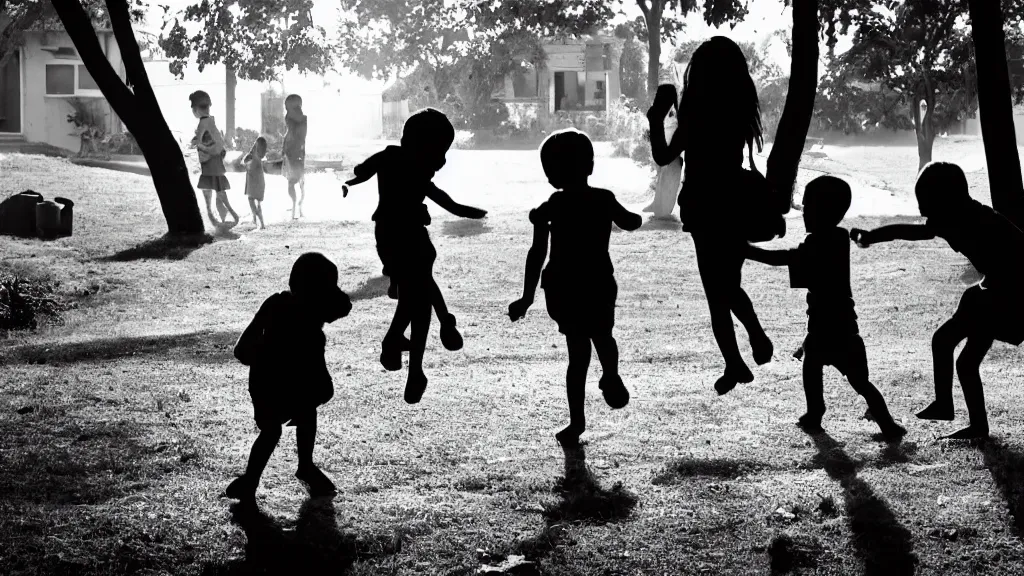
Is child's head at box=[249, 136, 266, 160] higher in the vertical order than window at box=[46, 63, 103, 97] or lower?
lower

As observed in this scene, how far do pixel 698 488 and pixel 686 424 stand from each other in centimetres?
172

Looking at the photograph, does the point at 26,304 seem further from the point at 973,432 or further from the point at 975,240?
the point at 975,240

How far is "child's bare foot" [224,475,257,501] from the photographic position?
5.48 m

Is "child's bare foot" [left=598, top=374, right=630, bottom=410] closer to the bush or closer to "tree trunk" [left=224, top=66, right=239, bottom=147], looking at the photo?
the bush

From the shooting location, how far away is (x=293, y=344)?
5.16 metres

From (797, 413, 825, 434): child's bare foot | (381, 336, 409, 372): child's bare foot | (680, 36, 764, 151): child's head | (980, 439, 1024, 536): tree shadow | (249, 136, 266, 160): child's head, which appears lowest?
(980, 439, 1024, 536): tree shadow

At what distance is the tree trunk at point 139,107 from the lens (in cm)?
1562

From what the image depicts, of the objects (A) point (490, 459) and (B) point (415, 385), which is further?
(A) point (490, 459)

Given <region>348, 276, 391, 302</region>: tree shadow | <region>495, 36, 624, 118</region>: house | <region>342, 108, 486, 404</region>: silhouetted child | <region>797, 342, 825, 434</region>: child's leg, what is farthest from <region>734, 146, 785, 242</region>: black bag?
<region>495, 36, 624, 118</region>: house

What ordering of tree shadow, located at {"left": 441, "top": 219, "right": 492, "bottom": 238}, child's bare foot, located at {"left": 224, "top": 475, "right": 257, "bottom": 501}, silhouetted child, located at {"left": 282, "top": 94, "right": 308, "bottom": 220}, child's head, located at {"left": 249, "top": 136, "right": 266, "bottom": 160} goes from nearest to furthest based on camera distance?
child's bare foot, located at {"left": 224, "top": 475, "right": 257, "bottom": 501} → silhouetted child, located at {"left": 282, "top": 94, "right": 308, "bottom": 220} → child's head, located at {"left": 249, "top": 136, "right": 266, "bottom": 160} → tree shadow, located at {"left": 441, "top": 219, "right": 492, "bottom": 238}

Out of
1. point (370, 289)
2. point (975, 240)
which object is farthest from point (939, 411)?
point (370, 289)

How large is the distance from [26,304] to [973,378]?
33.8ft

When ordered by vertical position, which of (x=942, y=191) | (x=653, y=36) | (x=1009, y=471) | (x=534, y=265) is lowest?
(x=1009, y=471)

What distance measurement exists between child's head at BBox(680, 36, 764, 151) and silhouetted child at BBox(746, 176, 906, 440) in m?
0.59
